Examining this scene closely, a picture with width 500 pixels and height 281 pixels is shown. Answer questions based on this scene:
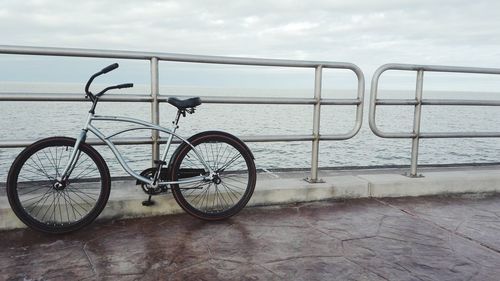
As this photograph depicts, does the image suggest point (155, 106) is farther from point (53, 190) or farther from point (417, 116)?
point (417, 116)

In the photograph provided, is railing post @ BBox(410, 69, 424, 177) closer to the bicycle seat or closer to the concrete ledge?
the concrete ledge

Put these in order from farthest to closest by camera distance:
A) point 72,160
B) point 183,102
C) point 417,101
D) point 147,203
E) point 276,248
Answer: point 417,101
point 147,203
point 183,102
point 72,160
point 276,248

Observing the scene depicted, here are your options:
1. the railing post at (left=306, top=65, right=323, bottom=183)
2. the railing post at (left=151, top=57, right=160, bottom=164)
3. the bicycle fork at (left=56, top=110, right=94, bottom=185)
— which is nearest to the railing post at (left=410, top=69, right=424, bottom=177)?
the railing post at (left=306, top=65, right=323, bottom=183)

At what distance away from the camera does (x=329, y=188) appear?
13.0ft

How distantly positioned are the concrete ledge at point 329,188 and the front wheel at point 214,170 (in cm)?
20

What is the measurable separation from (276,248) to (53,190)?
1671 mm

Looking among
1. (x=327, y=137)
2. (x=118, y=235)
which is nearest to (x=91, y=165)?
(x=118, y=235)

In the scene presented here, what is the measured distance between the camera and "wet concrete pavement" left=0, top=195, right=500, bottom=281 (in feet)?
7.89

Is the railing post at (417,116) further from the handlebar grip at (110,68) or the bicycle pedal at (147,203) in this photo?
the handlebar grip at (110,68)

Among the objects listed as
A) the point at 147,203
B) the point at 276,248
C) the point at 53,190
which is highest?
the point at 53,190

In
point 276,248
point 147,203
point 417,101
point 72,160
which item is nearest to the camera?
point 276,248

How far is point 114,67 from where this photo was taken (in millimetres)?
3088

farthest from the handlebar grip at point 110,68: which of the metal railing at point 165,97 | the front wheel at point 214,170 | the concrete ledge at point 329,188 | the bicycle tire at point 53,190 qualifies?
the concrete ledge at point 329,188

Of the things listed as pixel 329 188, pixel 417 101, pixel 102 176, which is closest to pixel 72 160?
pixel 102 176
